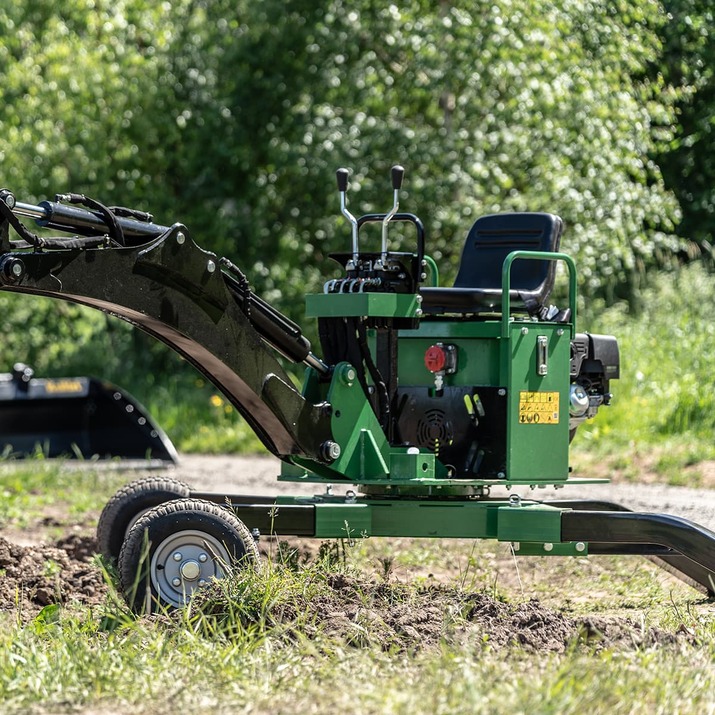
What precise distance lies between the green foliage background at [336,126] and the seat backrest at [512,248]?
6566 mm

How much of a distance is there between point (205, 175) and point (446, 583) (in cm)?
980

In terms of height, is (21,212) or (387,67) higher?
(387,67)

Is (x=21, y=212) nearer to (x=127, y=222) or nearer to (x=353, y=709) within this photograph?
(x=127, y=222)

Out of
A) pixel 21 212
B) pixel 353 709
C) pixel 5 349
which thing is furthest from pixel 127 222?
pixel 5 349

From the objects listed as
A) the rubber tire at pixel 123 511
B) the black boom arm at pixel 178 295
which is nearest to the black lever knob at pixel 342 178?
the black boom arm at pixel 178 295

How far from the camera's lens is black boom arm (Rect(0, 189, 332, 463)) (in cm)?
509

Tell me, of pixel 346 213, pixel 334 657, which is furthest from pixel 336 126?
pixel 334 657

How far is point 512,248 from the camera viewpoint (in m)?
7.07

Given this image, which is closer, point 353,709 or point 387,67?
point 353,709

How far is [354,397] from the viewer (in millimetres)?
6160

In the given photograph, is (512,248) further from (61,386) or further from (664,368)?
(664,368)

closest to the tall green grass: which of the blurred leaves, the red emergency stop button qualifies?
the blurred leaves

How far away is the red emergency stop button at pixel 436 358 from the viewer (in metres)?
6.25

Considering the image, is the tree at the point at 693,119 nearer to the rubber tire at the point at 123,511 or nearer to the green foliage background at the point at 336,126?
the green foliage background at the point at 336,126
